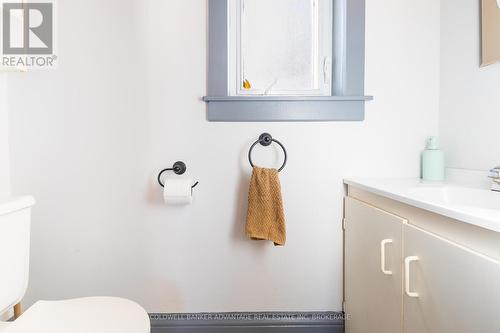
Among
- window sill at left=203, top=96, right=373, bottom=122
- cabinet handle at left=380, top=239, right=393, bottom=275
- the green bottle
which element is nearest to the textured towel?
window sill at left=203, top=96, right=373, bottom=122

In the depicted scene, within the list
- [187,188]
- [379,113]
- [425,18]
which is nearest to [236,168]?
[187,188]

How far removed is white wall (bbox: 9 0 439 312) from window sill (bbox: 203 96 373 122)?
0.14ft

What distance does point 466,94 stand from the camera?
117cm

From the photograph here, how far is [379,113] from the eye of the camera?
4.36ft

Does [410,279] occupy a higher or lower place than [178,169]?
lower

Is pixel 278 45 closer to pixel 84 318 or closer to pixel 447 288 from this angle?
pixel 447 288

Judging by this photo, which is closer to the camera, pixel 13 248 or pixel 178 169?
pixel 13 248

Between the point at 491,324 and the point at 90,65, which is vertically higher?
the point at 90,65

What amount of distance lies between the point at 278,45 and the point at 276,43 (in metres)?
0.01

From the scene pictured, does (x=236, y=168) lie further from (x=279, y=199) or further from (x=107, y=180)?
(x=107, y=180)

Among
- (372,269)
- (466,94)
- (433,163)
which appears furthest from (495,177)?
(372,269)

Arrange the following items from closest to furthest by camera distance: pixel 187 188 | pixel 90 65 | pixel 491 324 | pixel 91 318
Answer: pixel 491 324 < pixel 91 318 < pixel 187 188 < pixel 90 65

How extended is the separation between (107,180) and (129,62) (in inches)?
21.3
